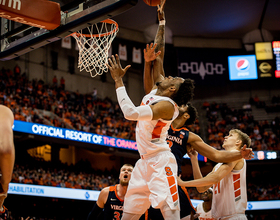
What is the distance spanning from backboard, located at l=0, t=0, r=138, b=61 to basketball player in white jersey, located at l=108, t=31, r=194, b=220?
1.01 metres

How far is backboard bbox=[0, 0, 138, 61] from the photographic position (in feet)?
15.5

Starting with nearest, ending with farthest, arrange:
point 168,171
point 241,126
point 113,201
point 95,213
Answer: point 168,171, point 95,213, point 113,201, point 241,126

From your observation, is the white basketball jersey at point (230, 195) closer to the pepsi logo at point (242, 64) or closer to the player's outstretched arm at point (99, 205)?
the player's outstretched arm at point (99, 205)

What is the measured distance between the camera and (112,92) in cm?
2434

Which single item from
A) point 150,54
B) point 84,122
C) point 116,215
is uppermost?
point 84,122

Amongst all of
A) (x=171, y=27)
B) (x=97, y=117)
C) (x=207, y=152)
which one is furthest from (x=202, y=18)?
(x=207, y=152)

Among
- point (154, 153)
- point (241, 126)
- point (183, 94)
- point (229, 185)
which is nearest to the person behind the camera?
point (154, 153)

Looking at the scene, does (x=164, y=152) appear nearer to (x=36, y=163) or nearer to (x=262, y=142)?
(x=36, y=163)

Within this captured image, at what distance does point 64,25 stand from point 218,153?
2.85m

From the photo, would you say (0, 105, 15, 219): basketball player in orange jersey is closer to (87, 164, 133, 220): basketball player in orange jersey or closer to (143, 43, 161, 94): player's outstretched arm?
(143, 43, 161, 94): player's outstretched arm

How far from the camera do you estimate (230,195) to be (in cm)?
485

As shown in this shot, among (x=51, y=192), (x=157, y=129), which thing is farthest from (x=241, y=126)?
(x=157, y=129)

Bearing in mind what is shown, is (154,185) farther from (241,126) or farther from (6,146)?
(241,126)

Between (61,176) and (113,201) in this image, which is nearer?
(113,201)
